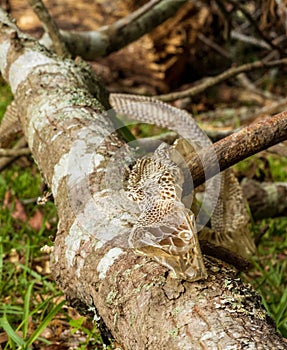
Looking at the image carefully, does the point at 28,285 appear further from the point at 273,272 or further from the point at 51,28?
the point at 51,28

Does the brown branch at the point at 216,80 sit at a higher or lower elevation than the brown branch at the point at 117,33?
lower

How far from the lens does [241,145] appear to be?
162 centimetres

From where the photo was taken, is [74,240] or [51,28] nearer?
[74,240]

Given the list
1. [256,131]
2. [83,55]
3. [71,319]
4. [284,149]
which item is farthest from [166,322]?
[83,55]

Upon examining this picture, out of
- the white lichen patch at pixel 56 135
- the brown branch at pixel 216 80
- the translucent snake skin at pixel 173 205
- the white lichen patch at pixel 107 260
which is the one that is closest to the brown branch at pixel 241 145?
the translucent snake skin at pixel 173 205

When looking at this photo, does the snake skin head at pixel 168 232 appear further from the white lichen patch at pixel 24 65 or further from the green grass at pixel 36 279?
the white lichen patch at pixel 24 65

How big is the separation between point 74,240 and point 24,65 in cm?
102

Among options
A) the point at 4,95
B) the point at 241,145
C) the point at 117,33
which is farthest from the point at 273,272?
the point at 4,95

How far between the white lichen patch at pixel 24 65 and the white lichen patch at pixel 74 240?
2.96ft

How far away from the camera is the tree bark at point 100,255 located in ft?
3.88

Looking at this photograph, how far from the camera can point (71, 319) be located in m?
2.10

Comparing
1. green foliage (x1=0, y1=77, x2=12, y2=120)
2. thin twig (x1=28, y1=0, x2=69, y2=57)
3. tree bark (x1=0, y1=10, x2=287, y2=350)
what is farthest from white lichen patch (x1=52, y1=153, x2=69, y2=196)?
green foliage (x1=0, y1=77, x2=12, y2=120)

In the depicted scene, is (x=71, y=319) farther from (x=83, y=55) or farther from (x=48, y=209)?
(x=83, y=55)

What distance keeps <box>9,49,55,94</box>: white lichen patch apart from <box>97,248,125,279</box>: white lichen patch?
1.07 metres
